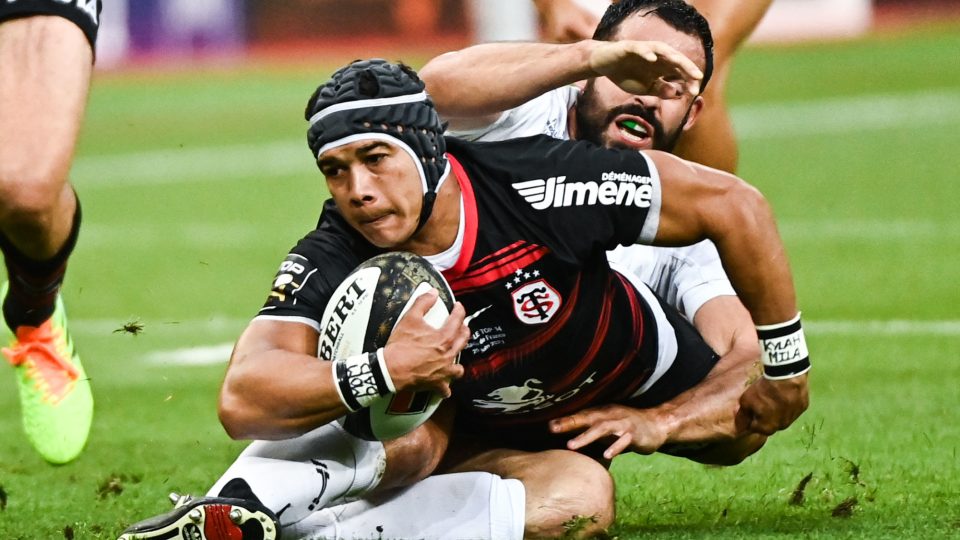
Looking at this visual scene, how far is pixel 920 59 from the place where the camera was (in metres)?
21.4

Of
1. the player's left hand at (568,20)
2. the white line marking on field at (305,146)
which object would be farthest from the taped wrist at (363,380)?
the white line marking on field at (305,146)

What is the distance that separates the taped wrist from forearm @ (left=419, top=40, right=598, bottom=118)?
45.0 inches

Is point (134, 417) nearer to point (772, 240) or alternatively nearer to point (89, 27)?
point (89, 27)

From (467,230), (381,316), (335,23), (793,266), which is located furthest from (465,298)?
(335,23)

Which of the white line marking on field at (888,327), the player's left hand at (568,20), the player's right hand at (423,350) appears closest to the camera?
the player's right hand at (423,350)

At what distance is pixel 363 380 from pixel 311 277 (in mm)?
502

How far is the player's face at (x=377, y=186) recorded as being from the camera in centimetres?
486

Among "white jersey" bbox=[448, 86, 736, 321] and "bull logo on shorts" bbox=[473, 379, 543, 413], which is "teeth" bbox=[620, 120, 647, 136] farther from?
"bull logo on shorts" bbox=[473, 379, 543, 413]

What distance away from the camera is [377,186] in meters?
4.88

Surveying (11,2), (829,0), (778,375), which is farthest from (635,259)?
(829,0)

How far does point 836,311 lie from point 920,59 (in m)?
12.7

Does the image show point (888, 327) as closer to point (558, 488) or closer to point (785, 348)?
point (785, 348)

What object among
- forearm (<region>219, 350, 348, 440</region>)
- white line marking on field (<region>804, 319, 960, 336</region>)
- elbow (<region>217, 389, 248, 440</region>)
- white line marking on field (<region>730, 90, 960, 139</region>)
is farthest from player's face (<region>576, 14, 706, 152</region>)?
white line marking on field (<region>730, 90, 960, 139</region>)

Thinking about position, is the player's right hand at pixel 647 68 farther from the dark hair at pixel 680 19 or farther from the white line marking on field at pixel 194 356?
the white line marking on field at pixel 194 356
